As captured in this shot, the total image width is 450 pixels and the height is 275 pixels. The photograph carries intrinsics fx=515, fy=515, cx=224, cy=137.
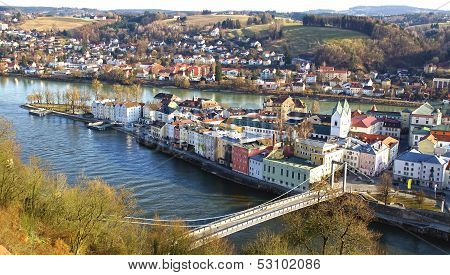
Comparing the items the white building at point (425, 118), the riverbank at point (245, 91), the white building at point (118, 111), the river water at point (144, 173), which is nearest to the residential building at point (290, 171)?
the river water at point (144, 173)

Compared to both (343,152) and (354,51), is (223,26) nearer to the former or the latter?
(354,51)

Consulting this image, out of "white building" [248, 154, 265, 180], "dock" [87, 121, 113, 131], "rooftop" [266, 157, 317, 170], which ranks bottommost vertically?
"dock" [87, 121, 113, 131]

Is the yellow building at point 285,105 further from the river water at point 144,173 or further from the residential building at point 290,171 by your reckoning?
the residential building at point 290,171

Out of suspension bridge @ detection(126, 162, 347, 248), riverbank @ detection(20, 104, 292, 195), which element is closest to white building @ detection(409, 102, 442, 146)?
suspension bridge @ detection(126, 162, 347, 248)

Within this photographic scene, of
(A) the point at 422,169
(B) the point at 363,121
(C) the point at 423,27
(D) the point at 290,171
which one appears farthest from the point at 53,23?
(A) the point at 422,169

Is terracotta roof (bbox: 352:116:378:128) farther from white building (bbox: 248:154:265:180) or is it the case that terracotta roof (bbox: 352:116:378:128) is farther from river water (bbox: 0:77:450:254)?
river water (bbox: 0:77:450:254)

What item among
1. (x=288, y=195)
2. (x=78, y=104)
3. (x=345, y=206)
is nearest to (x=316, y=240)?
(x=345, y=206)

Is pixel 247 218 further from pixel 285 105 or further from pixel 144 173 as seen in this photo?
pixel 285 105
